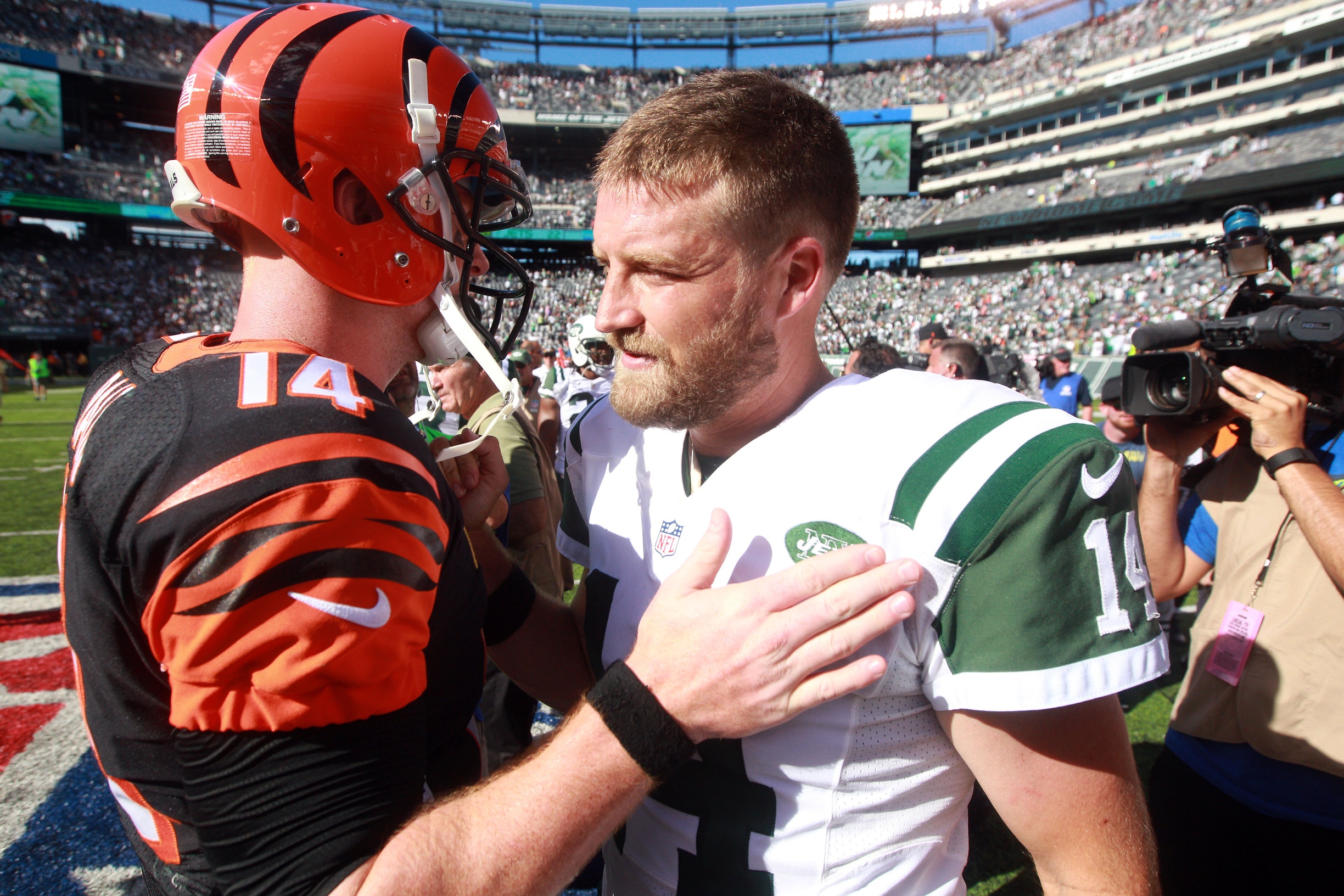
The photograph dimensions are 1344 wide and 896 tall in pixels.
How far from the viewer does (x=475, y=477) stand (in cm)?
178

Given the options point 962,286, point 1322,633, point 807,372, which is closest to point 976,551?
point 807,372

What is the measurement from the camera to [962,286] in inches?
1313

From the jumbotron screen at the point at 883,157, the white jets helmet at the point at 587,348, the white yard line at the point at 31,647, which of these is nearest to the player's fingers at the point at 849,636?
the white yard line at the point at 31,647

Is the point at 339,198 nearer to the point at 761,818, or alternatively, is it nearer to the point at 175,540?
the point at 175,540

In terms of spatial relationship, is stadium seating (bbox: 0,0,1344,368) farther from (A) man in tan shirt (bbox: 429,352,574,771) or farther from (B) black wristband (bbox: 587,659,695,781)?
(B) black wristband (bbox: 587,659,695,781)

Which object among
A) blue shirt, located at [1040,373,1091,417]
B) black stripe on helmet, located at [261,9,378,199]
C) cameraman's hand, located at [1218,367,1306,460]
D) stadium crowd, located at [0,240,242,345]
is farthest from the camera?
stadium crowd, located at [0,240,242,345]

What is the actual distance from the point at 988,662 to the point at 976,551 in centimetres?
15

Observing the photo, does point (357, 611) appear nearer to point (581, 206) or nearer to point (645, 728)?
point (645, 728)

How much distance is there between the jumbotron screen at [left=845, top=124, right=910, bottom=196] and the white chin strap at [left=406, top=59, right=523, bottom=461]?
4035cm

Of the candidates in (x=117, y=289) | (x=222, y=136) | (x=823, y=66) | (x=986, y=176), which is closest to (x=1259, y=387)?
(x=222, y=136)

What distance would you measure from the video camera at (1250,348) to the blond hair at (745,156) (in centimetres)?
120

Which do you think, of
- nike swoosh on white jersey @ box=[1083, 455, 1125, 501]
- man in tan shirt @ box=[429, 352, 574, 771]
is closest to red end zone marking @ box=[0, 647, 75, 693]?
man in tan shirt @ box=[429, 352, 574, 771]

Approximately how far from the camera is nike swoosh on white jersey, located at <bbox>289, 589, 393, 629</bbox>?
2.79 ft

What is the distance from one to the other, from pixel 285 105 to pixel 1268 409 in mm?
2333
